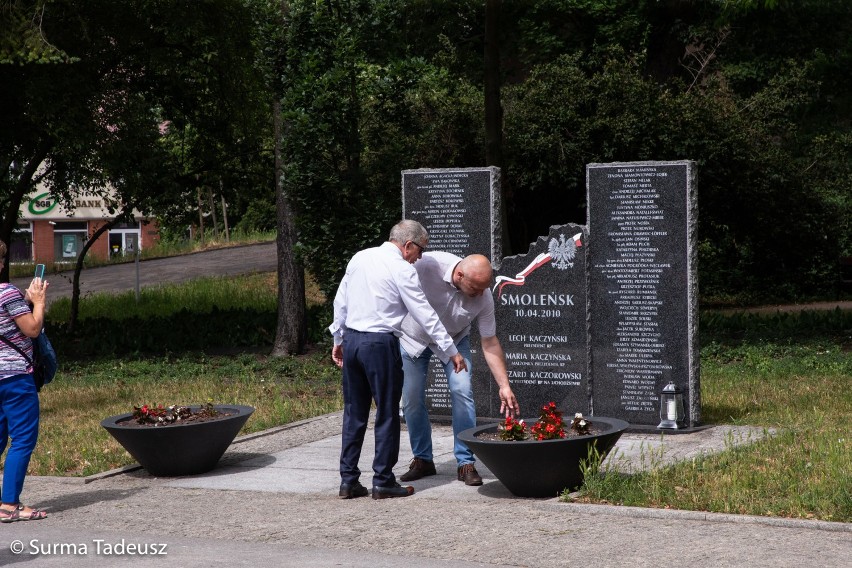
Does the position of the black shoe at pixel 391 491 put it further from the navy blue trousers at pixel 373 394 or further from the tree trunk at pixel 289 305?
the tree trunk at pixel 289 305

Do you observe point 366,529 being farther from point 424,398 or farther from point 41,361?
point 41,361

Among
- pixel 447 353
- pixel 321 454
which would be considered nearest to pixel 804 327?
pixel 321 454

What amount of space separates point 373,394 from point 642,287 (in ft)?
11.9

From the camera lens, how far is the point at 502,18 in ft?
98.5

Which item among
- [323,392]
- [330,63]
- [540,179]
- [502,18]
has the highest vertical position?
[502,18]

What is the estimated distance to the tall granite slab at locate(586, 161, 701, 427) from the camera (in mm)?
10789

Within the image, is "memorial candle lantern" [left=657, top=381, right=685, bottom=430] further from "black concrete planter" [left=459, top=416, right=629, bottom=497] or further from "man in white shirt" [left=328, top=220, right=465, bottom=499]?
"man in white shirt" [left=328, top=220, right=465, bottom=499]

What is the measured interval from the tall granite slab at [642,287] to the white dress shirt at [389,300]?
127 inches

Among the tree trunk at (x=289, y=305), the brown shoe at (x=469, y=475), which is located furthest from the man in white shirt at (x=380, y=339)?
the tree trunk at (x=289, y=305)

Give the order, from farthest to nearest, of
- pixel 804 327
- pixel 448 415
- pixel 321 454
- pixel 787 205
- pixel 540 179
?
1. pixel 787 205
2. pixel 540 179
3. pixel 804 327
4. pixel 448 415
5. pixel 321 454

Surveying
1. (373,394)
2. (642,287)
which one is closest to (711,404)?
(642,287)

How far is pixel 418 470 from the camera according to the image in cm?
912

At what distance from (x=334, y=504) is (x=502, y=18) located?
23.4 meters

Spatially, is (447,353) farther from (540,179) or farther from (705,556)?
(540,179)
